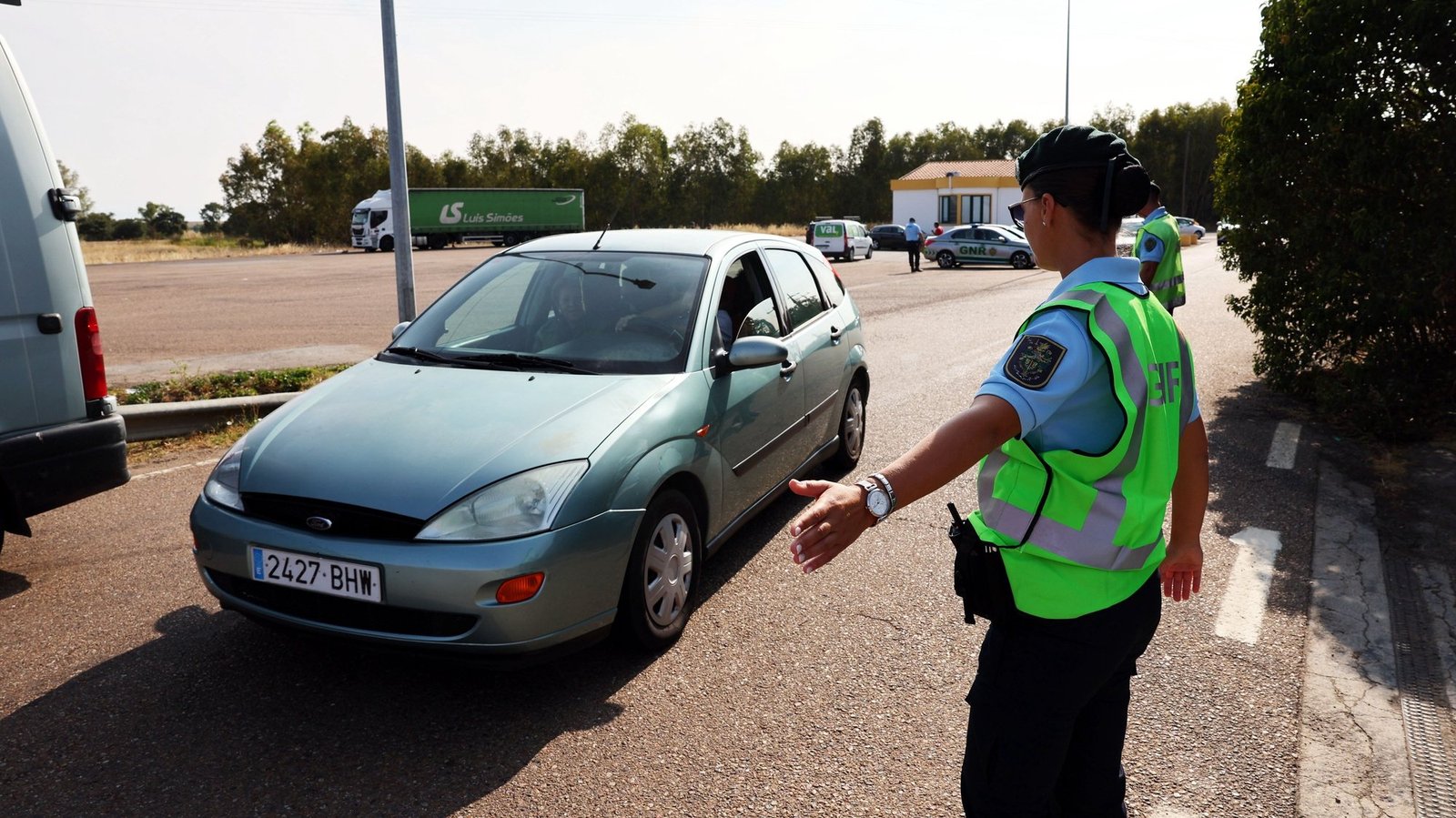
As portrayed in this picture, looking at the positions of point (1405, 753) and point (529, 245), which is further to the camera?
point (529, 245)

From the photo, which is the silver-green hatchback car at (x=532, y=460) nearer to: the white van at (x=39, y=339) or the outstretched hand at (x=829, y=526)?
the white van at (x=39, y=339)

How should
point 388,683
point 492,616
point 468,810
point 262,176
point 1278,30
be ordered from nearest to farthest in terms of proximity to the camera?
point 468,810, point 492,616, point 388,683, point 1278,30, point 262,176

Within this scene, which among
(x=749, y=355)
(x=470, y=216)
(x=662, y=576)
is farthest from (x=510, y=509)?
(x=470, y=216)

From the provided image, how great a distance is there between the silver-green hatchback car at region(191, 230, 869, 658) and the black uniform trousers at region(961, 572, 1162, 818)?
169 centimetres

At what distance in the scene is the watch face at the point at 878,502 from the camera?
5.65 feet

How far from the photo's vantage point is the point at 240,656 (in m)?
3.79

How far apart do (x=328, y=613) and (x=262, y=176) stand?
78064 mm

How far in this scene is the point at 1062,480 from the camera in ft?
6.06

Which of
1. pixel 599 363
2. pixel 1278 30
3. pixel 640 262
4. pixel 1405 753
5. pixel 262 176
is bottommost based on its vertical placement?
pixel 1405 753

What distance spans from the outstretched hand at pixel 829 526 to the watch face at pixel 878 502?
0.01m

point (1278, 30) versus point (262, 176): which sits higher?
point (262, 176)

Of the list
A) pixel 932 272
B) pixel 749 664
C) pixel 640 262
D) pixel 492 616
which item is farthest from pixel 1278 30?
pixel 932 272

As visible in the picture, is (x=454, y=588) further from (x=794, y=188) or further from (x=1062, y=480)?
(x=794, y=188)

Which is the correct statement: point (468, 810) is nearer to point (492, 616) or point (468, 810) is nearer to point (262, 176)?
point (492, 616)
